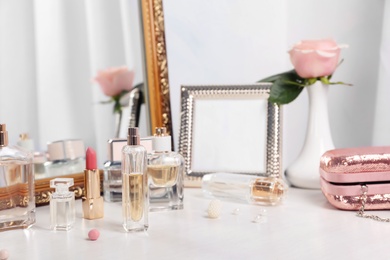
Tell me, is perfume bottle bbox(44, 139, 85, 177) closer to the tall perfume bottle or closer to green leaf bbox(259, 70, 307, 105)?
the tall perfume bottle

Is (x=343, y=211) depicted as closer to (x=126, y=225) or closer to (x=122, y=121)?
(x=126, y=225)

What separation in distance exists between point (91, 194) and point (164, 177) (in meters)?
0.15

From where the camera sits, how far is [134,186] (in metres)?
0.96

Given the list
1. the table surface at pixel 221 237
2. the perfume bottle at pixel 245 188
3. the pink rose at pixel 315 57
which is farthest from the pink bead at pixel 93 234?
the pink rose at pixel 315 57

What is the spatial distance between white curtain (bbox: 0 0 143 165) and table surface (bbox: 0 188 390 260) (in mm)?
255

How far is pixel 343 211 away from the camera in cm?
109

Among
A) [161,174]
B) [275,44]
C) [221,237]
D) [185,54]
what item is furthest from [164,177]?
[275,44]

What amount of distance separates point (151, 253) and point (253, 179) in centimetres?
43

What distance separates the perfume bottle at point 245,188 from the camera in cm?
115

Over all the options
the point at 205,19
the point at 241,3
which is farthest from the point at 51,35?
the point at 241,3

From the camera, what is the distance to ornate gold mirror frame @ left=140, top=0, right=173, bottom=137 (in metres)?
1.47

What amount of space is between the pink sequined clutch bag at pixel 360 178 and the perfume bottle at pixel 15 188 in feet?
1.89

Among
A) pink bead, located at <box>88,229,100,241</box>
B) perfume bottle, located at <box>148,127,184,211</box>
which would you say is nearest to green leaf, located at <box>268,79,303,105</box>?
perfume bottle, located at <box>148,127,184,211</box>

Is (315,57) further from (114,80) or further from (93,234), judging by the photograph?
(93,234)
